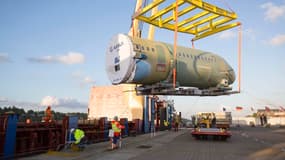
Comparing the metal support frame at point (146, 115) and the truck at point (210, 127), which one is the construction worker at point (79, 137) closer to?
the truck at point (210, 127)

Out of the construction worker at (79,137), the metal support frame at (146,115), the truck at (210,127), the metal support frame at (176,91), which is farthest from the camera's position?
the metal support frame at (146,115)

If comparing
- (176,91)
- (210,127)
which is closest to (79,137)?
(176,91)

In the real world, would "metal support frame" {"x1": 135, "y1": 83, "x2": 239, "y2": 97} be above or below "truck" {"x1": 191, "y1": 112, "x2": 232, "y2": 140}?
above

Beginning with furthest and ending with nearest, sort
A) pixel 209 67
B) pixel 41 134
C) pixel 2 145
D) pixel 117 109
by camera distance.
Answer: pixel 117 109
pixel 209 67
pixel 41 134
pixel 2 145

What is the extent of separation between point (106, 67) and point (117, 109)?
45525 mm

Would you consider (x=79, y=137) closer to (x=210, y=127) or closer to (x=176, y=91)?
(x=176, y=91)

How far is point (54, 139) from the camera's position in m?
13.1

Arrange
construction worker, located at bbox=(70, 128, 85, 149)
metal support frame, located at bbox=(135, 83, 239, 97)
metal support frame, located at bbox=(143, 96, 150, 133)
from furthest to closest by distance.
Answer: metal support frame, located at bbox=(143, 96, 150, 133) → metal support frame, located at bbox=(135, 83, 239, 97) → construction worker, located at bbox=(70, 128, 85, 149)

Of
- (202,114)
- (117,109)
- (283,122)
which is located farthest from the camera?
(283,122)

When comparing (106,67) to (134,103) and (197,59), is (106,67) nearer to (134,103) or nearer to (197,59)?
(197,59)

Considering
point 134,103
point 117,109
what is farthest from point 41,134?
point 117,109

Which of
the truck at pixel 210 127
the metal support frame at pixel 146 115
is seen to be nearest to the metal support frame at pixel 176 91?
the truck at pixel 210 127

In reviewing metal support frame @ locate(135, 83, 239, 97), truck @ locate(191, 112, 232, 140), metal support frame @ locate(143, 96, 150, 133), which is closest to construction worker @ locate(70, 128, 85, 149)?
metal support frame @ locate(135, 83, 239, 97)

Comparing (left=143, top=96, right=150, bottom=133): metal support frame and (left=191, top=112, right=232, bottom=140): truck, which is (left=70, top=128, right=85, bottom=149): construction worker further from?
(left=143, top=96, right=150, bottom=133): metal support frame
